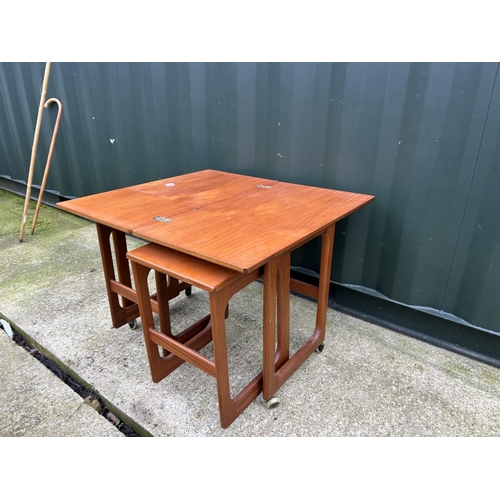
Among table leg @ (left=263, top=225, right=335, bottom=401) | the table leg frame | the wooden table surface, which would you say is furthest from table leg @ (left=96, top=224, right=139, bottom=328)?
table leg @ (left=263, top=225, right=335, bottom=401)

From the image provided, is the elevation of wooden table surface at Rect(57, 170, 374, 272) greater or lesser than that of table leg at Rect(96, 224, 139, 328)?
greater

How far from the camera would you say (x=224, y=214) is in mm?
1543

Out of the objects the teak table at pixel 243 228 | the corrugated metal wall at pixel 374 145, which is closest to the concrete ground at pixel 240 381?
the teak table at pixel 243 228

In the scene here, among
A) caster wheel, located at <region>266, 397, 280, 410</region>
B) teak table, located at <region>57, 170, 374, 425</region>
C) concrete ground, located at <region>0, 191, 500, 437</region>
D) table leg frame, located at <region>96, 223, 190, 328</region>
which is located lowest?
concrete ground, located at <region>0, 191, 500, 437</region>

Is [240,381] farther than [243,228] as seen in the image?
Yes

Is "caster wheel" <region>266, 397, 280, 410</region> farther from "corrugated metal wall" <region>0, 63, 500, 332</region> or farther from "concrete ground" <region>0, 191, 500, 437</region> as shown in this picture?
"corrugated metal wall" <region>0, 63, 500, 332</region>

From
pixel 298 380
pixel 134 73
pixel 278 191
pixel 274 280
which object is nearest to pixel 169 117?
pixel 134 73

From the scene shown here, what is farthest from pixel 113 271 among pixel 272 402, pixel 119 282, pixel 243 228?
pixel 272 402

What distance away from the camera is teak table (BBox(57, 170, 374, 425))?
1256 millimetres

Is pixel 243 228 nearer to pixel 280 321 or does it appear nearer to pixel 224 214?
pixel 224 214

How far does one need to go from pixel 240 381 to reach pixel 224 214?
81cm

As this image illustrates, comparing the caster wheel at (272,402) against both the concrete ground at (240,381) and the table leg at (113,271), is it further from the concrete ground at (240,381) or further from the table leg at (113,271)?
the table leg at (113,271)

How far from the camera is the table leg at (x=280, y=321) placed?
1.40 m

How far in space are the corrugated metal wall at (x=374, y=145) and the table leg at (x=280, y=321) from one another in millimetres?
479
